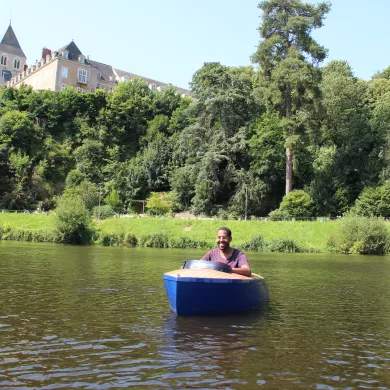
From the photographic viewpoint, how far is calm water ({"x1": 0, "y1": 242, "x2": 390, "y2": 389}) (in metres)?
6.75

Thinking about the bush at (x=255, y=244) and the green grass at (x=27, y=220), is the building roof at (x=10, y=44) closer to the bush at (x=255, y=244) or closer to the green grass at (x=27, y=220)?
the green grass at (x=27, y=220)

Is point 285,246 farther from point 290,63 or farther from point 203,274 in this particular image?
point 203,274

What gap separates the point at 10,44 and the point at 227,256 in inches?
6024

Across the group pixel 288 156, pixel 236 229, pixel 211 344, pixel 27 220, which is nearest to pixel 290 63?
pixel 288 156

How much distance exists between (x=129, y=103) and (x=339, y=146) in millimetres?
43102

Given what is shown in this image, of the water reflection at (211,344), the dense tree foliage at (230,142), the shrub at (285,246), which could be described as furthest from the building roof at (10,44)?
the water reflection at (211,344)

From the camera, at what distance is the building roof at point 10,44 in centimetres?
14100

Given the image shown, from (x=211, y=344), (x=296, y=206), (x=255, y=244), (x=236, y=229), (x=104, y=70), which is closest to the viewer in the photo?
(x=211, y=344)

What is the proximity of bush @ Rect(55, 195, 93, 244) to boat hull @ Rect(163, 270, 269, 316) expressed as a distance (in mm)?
42760

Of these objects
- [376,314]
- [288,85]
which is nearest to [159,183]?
[288,85]

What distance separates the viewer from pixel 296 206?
5600cm

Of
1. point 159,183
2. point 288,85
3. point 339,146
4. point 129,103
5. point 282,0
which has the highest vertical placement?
point 282,0

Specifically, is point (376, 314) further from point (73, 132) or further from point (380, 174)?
point (73, 132)

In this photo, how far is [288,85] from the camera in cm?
5797
